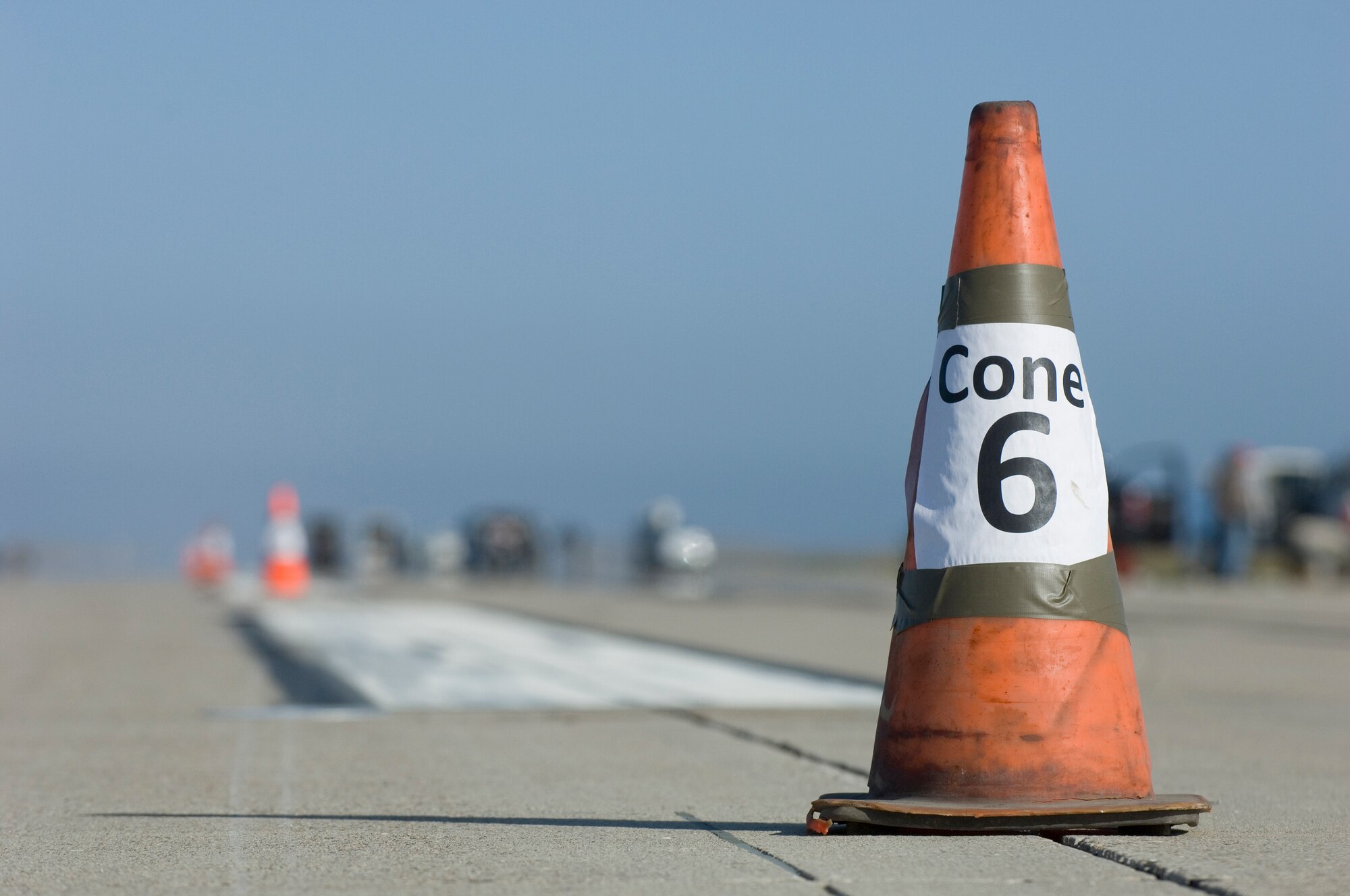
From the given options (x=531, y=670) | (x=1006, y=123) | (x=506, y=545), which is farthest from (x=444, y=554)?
(x=1006, y=123)

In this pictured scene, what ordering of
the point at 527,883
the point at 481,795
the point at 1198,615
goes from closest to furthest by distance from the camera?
the point at 527,883, the point at 481,795, the point at 1198,615

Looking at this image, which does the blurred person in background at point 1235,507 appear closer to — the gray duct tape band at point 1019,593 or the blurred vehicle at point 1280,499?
the blurred vehicle at point 1280,499

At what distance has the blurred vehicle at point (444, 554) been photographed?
5406 cm

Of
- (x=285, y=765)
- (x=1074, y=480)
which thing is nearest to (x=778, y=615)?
(x=285, y=765)

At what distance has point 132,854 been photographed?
5.47 m

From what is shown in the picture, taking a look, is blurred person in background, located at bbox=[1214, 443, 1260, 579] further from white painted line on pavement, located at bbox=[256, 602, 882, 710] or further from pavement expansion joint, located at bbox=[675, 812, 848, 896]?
pavement expansion joint, located at bbox=[675, 812, 848, 896]

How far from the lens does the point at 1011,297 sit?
593cm

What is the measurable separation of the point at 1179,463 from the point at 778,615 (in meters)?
17.3

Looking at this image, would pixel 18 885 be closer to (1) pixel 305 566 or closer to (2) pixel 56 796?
(2) pixel 56 796

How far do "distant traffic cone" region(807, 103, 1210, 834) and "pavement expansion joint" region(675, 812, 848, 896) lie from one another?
274mm

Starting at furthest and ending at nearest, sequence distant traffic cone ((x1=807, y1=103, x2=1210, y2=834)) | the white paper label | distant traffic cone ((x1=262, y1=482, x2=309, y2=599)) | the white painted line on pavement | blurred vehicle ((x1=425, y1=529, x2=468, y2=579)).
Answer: blurred vehicle ((x1=425, y1=529, x2=468, y2=579))
distant traffic cone ((x1=262, y1=482, x2=309, y2=599))
the white painted line on pavement
the white paper label
distant traffic cone ((x1=807, y1=103, x2=1210, y2=834))

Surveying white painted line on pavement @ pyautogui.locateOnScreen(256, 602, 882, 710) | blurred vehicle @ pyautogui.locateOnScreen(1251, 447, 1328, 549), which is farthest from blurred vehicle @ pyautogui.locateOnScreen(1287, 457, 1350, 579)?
white painted line on pavement @ pyautogui.locateOnScreen(256, 602, 882, 710)

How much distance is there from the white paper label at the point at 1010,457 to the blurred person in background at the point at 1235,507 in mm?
32536

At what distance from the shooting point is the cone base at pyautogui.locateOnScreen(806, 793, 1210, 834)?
5.29 metres
